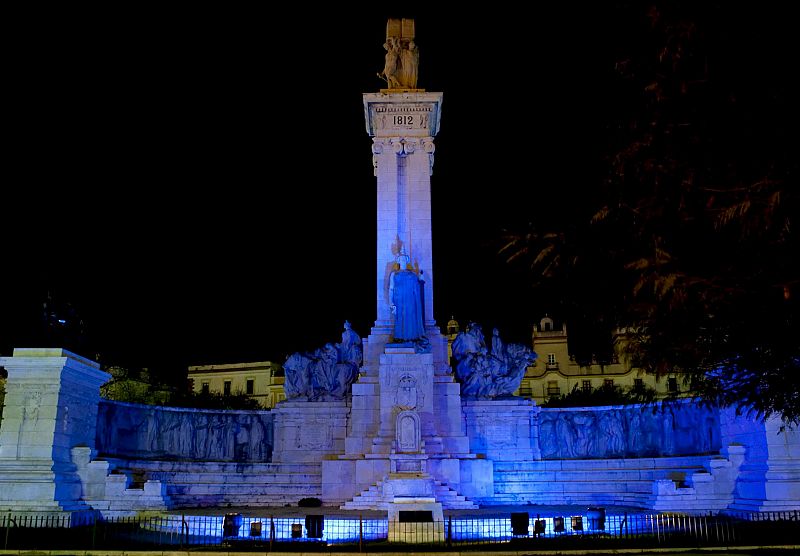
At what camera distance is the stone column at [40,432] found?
1884 centimetres

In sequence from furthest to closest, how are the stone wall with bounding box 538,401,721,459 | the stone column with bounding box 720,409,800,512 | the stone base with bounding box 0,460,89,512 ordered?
1. the stone wall with bounding box 538,401,721,459
2. the stone base with bounding box 0,460,89,512
3. the stone column with bounding box 720,409,800,512

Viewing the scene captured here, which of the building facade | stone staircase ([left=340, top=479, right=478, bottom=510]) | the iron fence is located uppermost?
the building facade

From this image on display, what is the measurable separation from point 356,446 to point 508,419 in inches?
216

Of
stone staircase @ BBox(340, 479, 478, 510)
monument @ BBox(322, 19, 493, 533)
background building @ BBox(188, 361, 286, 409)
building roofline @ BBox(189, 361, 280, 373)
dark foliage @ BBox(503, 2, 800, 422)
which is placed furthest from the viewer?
building roofline @ BBox(189, 361, 280, 373)

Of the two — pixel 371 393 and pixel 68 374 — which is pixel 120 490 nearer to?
pixel 68 374

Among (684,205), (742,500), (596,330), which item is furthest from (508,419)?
(684,205)

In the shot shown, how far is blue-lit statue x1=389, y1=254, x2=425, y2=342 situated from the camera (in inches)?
994

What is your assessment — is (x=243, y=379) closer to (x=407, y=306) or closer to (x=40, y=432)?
(x=407, y=306)

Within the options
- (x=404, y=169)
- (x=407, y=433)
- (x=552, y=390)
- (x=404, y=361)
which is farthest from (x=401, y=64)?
(x=552, y=390)

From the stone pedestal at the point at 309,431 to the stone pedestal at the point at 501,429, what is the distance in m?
4.58

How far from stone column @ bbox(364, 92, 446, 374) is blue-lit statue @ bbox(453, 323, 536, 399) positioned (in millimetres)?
2914

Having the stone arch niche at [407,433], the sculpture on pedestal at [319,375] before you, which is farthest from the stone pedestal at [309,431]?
the stone arch niche at [407,433]

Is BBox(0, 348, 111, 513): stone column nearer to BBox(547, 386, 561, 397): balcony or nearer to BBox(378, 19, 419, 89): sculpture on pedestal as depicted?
BBox(378, 19, 419, 89): sculpture on pedestal

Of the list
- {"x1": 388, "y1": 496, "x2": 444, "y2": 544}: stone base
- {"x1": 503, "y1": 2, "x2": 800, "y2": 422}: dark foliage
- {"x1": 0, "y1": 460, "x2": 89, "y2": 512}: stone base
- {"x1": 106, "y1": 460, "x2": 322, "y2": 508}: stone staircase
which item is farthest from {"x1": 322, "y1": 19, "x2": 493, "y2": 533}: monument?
{"x1": 503, "y1": 2, "x2": 800, "y2": 422}: dark foliage
